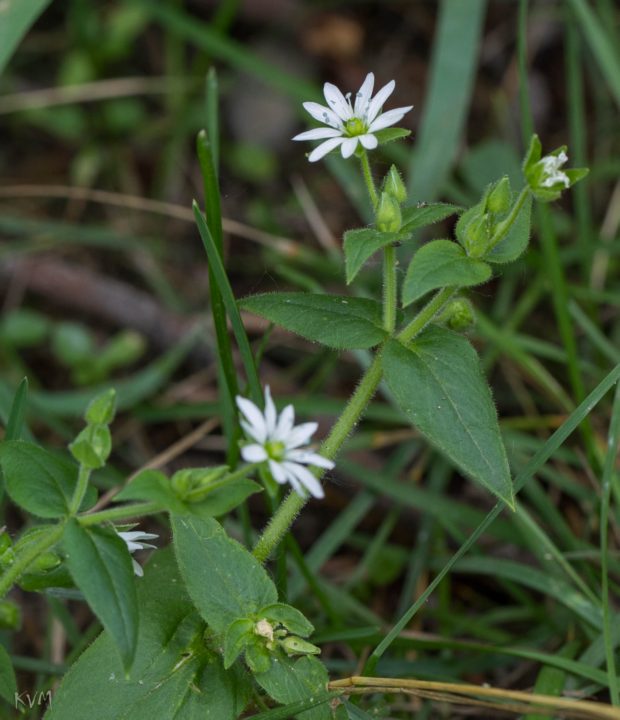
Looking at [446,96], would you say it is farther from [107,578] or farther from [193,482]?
[107,578]

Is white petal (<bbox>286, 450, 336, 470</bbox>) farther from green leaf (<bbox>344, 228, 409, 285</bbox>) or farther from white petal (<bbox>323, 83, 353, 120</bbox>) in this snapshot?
white petal (<bbox>323, 83, 353, 120</bbox>)

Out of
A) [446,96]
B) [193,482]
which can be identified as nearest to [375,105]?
[193,482]

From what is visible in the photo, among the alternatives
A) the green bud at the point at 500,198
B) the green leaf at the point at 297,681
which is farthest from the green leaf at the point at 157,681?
the green bud at the point at 500,198

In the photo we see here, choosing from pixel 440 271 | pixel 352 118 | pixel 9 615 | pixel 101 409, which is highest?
pixel 352 118

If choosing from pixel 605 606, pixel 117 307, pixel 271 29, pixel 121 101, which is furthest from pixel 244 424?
pixel 271 29

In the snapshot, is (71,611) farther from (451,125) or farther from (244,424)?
(451,125)

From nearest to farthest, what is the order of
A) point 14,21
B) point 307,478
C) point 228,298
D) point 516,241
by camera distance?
point 307,478, point 516,241, point 228,298, point 14,21
